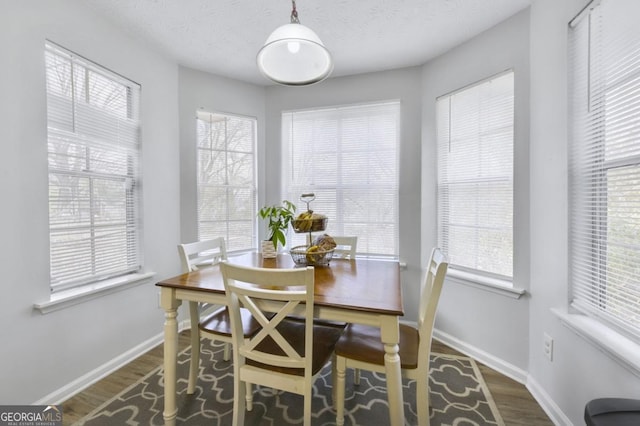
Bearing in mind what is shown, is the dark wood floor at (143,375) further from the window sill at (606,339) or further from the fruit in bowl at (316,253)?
the fruit in bowl at (316,253)

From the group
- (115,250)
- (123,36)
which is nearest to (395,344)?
(115,250)

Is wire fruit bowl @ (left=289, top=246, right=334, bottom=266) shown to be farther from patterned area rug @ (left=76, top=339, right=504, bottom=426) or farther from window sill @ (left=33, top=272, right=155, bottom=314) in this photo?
window sill @ (left=33, top=272, right=155, bottom=314)

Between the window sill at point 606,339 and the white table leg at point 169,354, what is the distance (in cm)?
200

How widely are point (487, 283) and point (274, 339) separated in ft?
5.65

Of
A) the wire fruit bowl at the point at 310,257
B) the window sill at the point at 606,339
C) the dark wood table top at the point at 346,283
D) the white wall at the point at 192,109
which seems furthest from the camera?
the white wall at the point at 192,109

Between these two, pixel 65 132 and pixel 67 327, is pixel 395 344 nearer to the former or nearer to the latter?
pixel 67 327

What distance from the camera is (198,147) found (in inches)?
112

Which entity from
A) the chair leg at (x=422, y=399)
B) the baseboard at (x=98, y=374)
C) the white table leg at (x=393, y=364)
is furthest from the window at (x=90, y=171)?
the chair leg at (x=422, y=399)

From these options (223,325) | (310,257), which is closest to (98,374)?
(223,325)

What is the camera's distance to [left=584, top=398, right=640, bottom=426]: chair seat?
797mm

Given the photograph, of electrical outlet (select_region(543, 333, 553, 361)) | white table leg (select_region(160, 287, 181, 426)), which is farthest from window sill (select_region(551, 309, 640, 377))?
white table leg (select_region(160, 287, 181, 426))

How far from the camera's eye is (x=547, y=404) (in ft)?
5.36

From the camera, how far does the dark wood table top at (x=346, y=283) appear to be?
1218 mm

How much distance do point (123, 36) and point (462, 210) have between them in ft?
10.1
